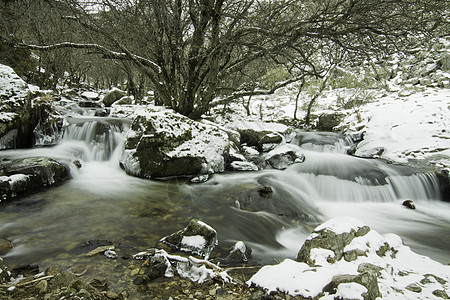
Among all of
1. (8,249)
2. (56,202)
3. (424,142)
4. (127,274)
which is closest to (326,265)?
(127,274)

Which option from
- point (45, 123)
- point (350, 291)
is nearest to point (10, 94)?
point (45, 123)

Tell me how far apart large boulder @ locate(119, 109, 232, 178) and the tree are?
5.33 feet

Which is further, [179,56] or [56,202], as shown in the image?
[179,56]

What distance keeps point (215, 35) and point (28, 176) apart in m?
4.76

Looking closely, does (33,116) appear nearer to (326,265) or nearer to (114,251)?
(114,251)

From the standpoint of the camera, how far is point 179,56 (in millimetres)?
6711

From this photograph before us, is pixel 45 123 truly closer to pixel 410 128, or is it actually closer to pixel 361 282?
pixel 361 282

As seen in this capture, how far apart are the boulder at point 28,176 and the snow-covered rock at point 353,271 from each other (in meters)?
4.14

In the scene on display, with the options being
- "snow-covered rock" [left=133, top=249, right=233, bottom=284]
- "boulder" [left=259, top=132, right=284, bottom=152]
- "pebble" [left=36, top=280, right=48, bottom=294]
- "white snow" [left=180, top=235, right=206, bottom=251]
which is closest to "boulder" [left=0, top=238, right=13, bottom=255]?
"pebble" [left=36, top=280, right=48, bottom=294]

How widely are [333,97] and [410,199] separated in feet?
48.6

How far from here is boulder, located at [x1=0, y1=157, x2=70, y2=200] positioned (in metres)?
3.78

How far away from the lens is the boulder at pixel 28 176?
12.4 ft

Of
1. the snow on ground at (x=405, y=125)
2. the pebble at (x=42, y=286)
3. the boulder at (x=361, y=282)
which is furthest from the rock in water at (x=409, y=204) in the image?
the pebble at (x=42, y=286)

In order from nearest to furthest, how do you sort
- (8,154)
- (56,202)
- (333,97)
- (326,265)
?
(326,265) < (56,202) < (8,154) < (333,97)
